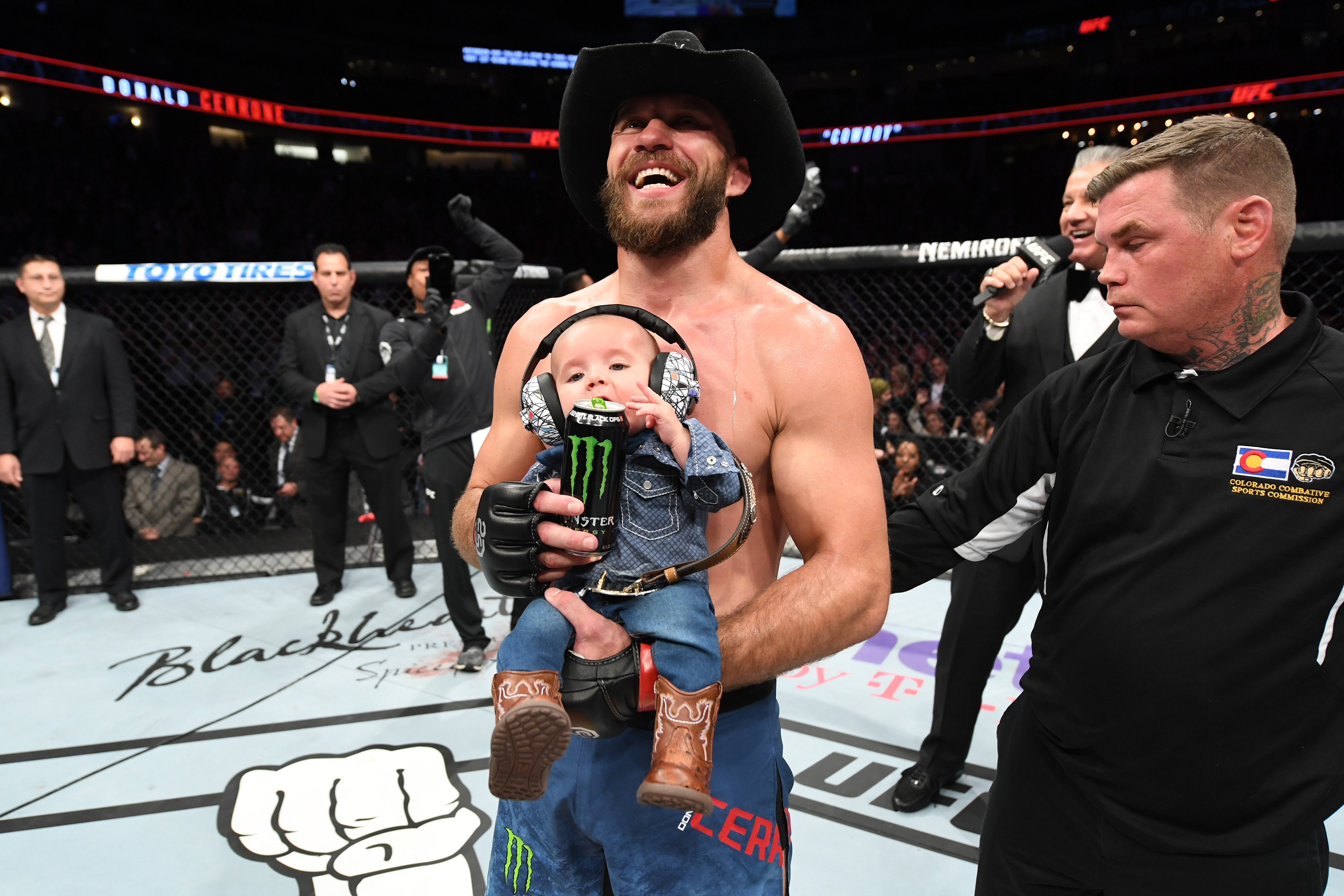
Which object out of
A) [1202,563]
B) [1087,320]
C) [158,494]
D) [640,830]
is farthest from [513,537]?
[158,494]

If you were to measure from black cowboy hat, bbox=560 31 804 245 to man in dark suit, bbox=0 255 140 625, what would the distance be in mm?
4153

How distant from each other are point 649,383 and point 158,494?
597 cm

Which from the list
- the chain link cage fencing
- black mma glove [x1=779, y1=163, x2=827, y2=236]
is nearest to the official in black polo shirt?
the chain link cage fencing

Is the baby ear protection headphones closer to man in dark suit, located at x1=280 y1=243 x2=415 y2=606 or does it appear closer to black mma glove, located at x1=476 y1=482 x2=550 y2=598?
black mma glove, located at x1=476 y1=482 x2=550 y2=598

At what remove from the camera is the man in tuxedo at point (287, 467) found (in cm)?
620

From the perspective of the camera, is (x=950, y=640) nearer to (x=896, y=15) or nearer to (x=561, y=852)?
(x=561, y=852)

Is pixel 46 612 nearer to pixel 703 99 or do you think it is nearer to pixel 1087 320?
pixel 703 99

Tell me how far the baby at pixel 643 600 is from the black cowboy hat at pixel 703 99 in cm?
39

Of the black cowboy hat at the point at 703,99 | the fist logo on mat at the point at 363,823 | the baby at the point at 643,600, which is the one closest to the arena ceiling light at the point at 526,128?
the fist logo on mat at the point at 363,823

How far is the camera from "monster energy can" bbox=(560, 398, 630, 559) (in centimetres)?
101

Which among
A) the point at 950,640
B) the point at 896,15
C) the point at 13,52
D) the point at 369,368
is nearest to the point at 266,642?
the point at 369,368

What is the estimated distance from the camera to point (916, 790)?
2551 millimetres

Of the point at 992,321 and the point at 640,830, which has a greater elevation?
the point at 992,321

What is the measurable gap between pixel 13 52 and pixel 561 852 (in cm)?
1538
